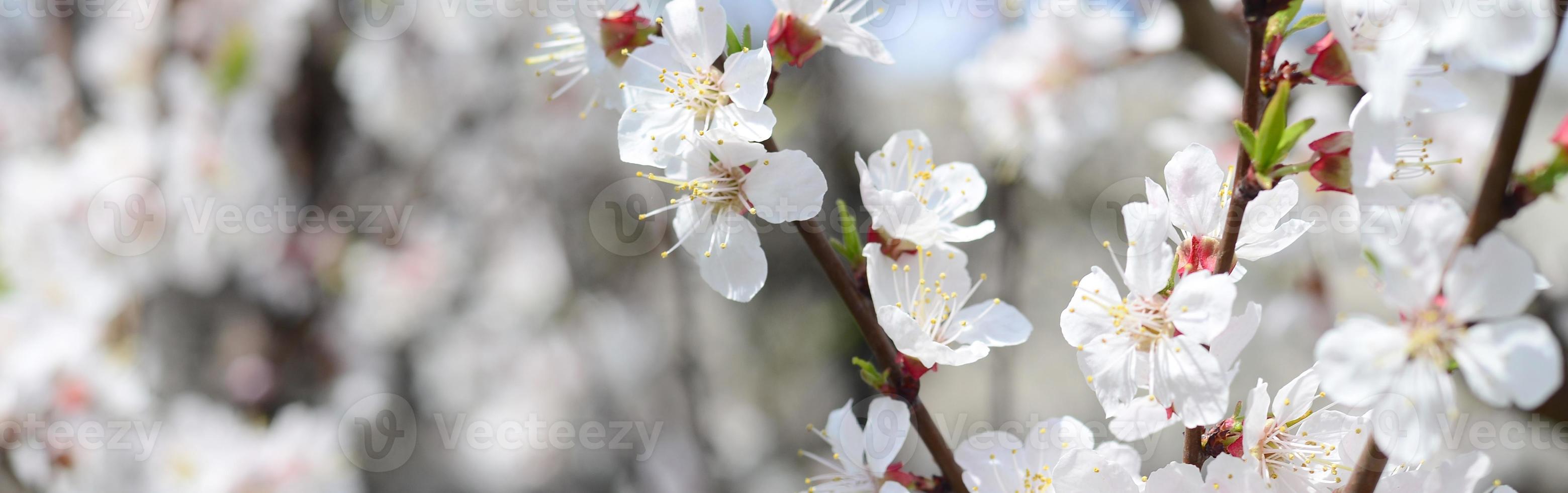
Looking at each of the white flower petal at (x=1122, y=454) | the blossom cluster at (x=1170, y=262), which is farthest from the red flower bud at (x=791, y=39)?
the white flower petal at (x=1122, y=454)

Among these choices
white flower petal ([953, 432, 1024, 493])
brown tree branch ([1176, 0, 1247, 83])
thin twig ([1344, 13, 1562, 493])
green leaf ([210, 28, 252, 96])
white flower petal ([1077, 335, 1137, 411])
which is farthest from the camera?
green leaf ([210, 28, 252, 96])

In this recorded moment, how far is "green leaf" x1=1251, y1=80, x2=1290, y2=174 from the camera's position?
55 centimetres

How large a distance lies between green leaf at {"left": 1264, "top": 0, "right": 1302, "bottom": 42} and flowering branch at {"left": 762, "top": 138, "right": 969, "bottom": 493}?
0.37 metres

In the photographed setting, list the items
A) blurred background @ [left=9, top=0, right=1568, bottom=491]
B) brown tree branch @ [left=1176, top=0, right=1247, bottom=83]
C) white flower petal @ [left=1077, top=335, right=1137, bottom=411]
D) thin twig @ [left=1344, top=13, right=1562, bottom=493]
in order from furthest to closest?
blurred background @ [left=9, top=0, right=1568, bottom=491]
brown tree branch @ [left=1176, top=0, right=1247, bottom=83]
white flower petal @ [left=1077, top=335, right=1137, bottom=411]
thin twig @ [left=1344, top=13, right=1562, bottom=493]

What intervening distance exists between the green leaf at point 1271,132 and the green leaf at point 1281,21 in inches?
2.2

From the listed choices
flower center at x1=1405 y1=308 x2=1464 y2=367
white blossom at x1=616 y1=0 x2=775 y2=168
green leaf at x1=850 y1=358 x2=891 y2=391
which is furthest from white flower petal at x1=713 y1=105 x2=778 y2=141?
flower center at x1=1405 y1=308 x2=1464 y2=367

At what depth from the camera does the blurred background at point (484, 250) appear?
185cm

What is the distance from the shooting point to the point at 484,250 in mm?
3719

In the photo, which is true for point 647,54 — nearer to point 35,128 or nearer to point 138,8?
point 138,8

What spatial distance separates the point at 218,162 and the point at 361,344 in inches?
40.6

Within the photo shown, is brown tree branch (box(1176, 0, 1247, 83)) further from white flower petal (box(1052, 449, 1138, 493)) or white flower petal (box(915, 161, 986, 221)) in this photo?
white flower petal (box(1052, 449, 1138, 493))

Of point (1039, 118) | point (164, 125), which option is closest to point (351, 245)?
point (164, 125)

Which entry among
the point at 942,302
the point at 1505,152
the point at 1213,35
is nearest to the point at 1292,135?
the point at 1505,152

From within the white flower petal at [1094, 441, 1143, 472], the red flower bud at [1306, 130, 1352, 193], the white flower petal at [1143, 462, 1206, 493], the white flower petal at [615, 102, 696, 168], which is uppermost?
the white flower petal at [615, 102, 696, 168]
